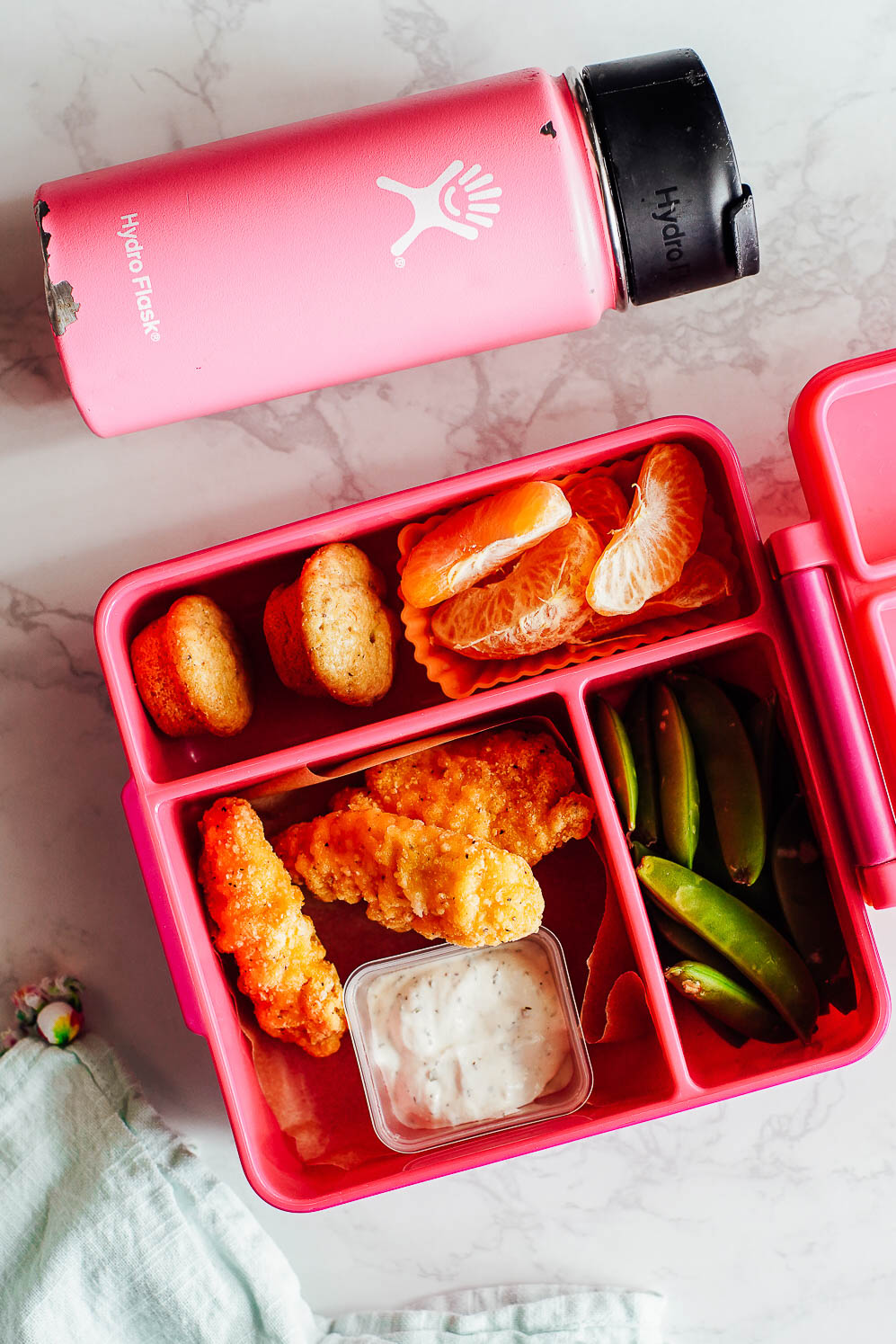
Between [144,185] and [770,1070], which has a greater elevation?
[144,185]

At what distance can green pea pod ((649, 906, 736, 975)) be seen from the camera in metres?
1.04

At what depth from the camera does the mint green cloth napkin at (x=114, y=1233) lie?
1.13 meters

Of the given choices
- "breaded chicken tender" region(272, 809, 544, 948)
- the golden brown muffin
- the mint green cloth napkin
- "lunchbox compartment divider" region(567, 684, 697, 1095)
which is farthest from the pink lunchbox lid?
the mint green cloth napkin

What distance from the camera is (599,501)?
1.01m

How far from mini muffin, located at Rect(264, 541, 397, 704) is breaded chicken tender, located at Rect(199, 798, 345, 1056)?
160 mm

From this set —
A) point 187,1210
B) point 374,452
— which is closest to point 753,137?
point 374,452

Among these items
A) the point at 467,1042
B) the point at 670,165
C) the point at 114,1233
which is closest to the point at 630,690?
the point at 467,1042

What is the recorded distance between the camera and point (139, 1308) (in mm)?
1147

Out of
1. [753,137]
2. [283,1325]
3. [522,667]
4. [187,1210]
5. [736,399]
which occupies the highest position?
[753,137]

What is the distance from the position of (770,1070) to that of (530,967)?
0.85 ft

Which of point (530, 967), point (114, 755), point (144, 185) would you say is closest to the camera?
point (144, 185)

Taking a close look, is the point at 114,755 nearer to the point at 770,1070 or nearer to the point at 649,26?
the point at 770,1070

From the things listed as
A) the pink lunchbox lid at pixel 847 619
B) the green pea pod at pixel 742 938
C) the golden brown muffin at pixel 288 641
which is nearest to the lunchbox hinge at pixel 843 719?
the pink lunchbox lid at pixel 847 619

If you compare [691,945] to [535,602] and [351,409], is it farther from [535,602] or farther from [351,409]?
[351,409]
